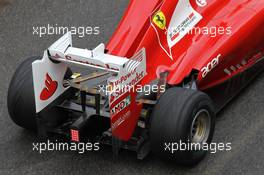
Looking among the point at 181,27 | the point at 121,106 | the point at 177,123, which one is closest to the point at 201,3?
the point at 181,27

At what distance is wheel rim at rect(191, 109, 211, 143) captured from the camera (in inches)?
213

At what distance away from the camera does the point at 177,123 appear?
200 inches

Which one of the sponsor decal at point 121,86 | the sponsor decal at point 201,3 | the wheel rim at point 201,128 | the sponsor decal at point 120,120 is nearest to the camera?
the sponsor decal at point 121,86

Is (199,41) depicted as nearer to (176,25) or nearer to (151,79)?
(176,25)

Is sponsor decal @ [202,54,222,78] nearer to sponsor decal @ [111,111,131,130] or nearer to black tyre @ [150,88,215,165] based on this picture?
black tyre @ [150,88,215,165]

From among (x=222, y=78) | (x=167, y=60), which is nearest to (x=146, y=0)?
(x=167, y=60)

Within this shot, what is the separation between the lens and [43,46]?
298 inches

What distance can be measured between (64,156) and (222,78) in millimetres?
1734

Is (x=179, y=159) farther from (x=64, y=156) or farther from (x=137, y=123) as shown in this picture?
(x=64, y=156)

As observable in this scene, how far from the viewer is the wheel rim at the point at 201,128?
5410 mm

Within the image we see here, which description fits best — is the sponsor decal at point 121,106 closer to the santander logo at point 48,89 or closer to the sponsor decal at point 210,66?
the santander logo at point 48,89

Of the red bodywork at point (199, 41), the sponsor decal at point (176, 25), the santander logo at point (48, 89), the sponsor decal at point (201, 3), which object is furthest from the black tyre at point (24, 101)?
the sponsor decal at point (201, 3)

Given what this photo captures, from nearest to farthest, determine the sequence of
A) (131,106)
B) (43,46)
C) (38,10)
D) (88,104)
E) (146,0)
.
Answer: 1. (131,106)
2. (88,104)
3. (146,0)
4. (43,46)
5. (38,10)

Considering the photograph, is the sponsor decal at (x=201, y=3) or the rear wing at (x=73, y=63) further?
the sponsor decal at (x=201, y=3)
